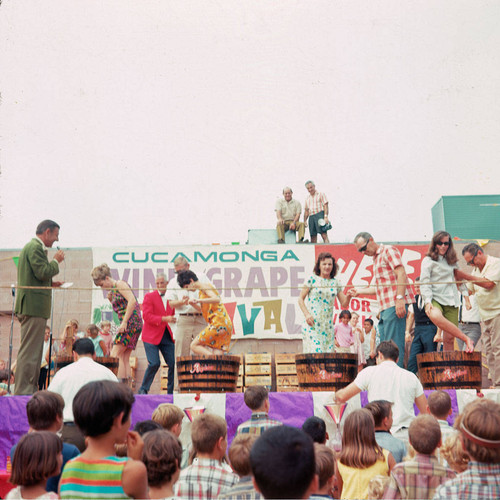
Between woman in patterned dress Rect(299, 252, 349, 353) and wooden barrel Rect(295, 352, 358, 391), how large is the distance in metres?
0.58

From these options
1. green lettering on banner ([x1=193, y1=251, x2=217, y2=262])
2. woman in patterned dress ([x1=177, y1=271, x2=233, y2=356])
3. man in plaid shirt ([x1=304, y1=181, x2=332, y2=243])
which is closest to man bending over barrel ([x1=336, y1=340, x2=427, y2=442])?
woman in patterned dress ([x1=177, y1=271, x2=233, y2=356])

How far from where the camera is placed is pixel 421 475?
2.98 metres

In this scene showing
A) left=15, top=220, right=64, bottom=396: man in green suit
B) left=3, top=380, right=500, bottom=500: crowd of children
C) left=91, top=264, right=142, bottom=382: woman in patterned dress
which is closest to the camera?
left=3, top=380, right=500, bottom=500: crowd of children

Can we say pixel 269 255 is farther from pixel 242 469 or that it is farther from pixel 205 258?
pixel 242 469

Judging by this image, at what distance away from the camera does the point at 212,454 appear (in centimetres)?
324

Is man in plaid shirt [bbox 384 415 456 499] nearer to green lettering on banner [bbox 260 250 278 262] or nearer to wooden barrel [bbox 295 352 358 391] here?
wooden barrel [bbox 295 352 358 391]

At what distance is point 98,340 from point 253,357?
121 inches

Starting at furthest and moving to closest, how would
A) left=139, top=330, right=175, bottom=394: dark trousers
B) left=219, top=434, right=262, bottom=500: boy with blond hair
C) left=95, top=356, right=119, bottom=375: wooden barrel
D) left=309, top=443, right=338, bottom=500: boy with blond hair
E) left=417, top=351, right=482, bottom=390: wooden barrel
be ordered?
1. left=139, top=330, right=175, bottom=394: dark trousers
2. left=95, top=356, right=119, bottom=375: wooden barrel
3. left=417, top=351, right=482, bottom=390: wooden barrel
4. left=309, top=443, right=338, bottom=500: boy with blond hair
5. left=219, top=434, right=262, bottom=500: boy with blond hair

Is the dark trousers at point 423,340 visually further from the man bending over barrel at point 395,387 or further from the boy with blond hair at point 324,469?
the boy with blond hair at point 324,469

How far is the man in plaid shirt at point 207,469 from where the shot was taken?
3.01m

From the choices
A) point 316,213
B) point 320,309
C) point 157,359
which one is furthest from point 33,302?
point 316,213

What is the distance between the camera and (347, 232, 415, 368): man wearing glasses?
22.1ft

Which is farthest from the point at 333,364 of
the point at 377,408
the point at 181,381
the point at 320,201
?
the point at 320,201

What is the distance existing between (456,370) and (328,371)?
124 centimetres
